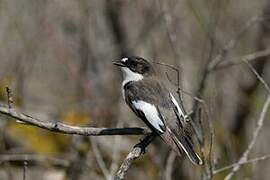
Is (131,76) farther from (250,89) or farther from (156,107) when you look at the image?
(250,89)

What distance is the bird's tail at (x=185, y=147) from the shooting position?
4.08 meters

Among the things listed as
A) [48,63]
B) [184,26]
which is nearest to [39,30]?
[48,63]

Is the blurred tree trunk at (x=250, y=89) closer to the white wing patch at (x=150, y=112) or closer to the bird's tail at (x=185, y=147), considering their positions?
the white wing patch at (x=150, y=112)

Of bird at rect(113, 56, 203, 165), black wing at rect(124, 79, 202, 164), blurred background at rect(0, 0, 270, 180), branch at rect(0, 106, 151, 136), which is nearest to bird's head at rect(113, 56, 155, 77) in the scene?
bird at rect(113, 56, 203, 165)

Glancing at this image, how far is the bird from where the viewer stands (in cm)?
422

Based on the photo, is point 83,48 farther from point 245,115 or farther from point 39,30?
point 245,115

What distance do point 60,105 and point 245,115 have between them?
2319 mm

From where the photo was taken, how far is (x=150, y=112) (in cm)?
441

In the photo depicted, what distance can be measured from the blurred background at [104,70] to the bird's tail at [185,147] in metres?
2.52

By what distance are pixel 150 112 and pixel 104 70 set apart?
4132 millimetres

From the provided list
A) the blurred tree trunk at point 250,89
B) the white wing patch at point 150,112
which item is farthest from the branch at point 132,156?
the blurred tree trunk at point 250,89

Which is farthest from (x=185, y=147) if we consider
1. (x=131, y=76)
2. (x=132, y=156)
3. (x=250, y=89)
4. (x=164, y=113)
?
(x=250, y=89)

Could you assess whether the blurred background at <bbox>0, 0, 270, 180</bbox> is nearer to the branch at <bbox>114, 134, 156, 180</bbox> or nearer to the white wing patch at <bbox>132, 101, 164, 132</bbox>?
the white wing patch at <bbox>132, 101, 164, 132</bbox>

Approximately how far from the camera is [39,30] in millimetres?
7422
